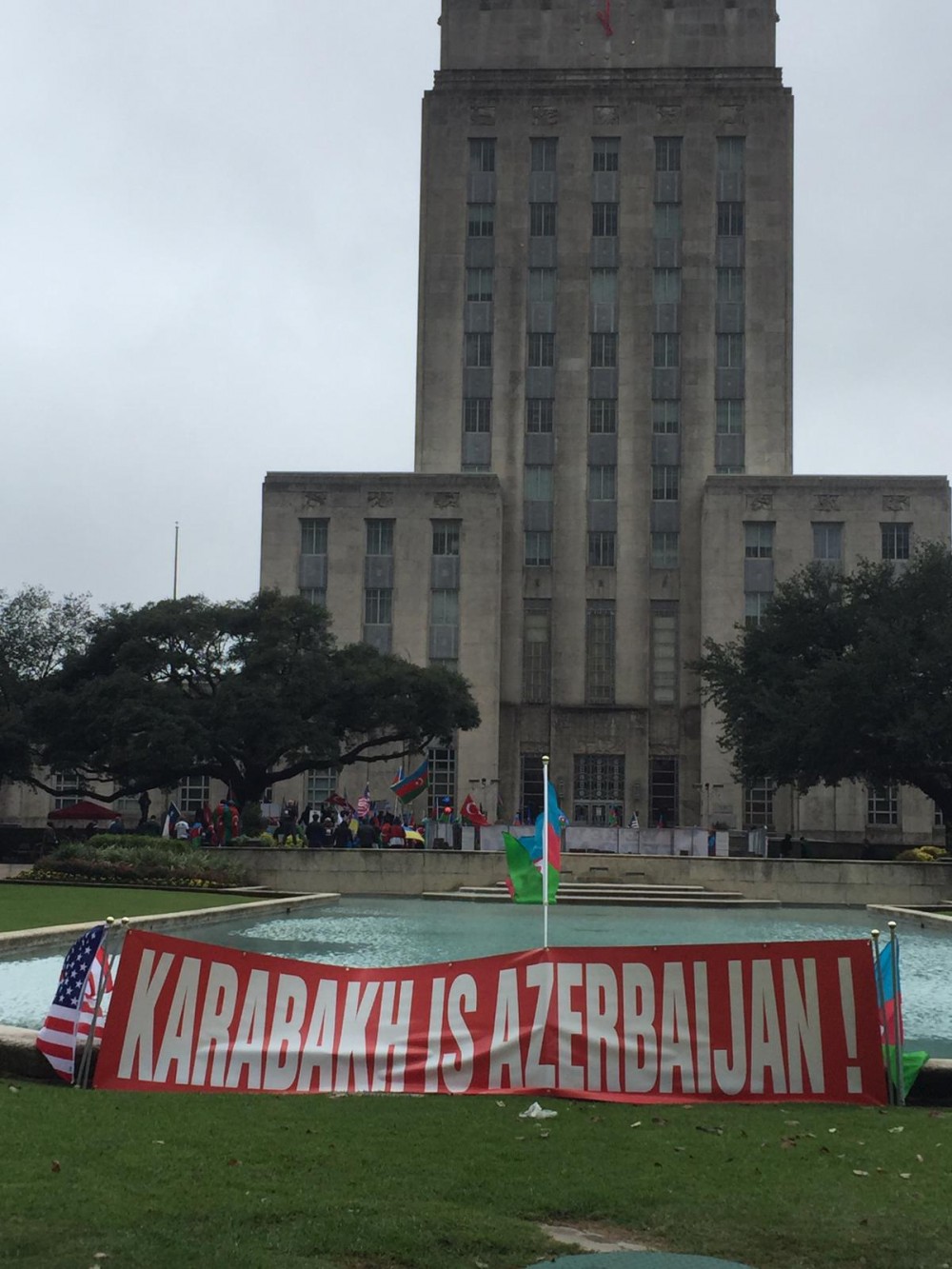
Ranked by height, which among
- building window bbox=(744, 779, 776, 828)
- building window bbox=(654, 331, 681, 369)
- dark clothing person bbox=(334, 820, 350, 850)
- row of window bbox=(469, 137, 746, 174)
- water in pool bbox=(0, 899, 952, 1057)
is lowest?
water in pool bbox=(0, 899, 952, 1057)

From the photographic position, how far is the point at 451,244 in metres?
80.8

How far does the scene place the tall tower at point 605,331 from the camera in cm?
7662

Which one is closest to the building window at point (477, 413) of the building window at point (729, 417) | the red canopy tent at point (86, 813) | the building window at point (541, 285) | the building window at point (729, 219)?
the building window at point (541, 285)

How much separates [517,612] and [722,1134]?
6889 cm

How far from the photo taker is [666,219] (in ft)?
265

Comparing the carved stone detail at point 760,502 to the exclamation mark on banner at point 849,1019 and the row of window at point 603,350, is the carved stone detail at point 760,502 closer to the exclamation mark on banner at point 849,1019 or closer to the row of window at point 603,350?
the row of window at point 603,350

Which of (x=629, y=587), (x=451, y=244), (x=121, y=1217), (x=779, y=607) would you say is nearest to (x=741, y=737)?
(x=779, y=607)

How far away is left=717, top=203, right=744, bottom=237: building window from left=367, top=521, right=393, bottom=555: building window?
2381 cm

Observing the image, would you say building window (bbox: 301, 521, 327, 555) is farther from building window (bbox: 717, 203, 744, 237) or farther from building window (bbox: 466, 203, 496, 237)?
building window (bbox: 717, 203, 744, 237)

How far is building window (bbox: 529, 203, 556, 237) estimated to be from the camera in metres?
80.8

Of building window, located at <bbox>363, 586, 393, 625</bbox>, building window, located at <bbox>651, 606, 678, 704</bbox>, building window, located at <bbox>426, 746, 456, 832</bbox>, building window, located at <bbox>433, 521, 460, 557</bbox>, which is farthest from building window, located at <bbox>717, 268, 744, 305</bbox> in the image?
building window, located at <bbox>426, 746, 456, 832</bbox>

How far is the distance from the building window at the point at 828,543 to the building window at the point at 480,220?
23761mm

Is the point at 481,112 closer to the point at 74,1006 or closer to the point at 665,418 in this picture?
the point at 665,418

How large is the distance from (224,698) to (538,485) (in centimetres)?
3029
